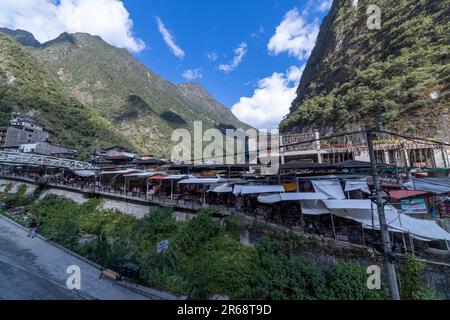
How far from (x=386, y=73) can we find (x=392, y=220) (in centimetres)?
3394

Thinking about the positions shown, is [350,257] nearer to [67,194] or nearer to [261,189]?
[261,189]

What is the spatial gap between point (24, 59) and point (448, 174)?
366 ft

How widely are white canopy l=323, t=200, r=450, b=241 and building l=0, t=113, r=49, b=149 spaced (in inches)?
2591

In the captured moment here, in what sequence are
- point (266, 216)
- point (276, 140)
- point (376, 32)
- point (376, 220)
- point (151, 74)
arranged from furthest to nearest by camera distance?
point (151, 74) → point (376, 32) → point (276, 140) → point (266, 216) → point (376, 220)

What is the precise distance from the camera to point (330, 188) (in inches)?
549

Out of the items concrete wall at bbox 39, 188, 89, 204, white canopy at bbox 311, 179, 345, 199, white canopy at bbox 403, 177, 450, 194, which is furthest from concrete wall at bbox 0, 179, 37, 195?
white canopy at bbox 403, 177, 450, 194

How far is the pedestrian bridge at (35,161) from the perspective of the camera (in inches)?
974

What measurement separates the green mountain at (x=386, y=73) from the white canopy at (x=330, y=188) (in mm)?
20277

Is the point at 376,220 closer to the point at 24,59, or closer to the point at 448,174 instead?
the point at 448,174

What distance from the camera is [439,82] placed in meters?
26.8

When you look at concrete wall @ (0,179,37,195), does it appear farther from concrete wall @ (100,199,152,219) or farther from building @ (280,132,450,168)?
building @ (280,132,450,168)

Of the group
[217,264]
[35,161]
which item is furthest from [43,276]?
[35,161]

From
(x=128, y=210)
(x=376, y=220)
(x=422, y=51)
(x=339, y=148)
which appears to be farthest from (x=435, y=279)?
(x=422, y=51)

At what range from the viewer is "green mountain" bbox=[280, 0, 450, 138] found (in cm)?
2742
